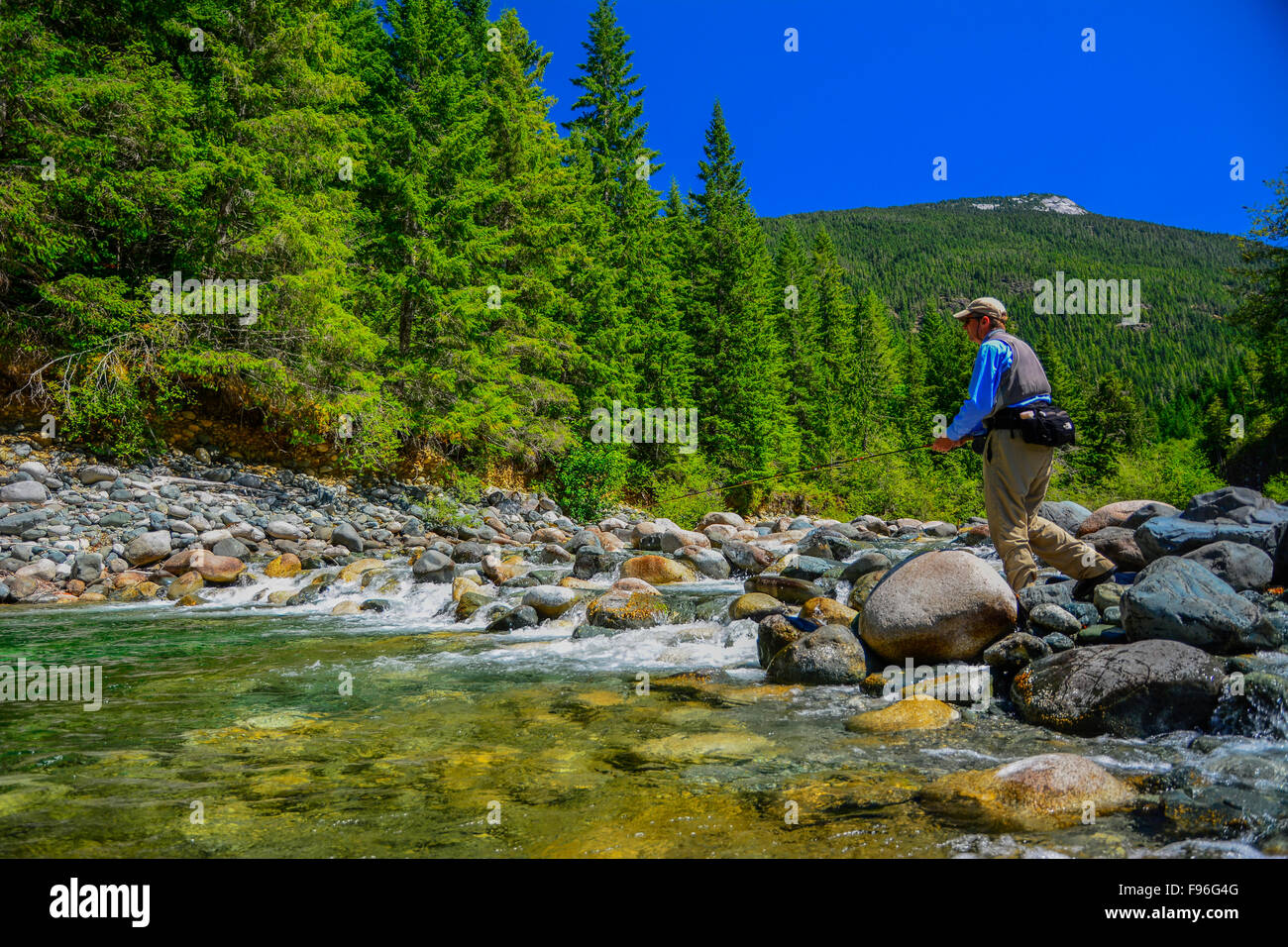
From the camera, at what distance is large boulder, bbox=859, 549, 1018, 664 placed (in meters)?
5.87

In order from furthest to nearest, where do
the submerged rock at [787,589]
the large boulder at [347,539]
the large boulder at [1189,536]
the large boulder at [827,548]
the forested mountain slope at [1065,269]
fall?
the forested mountain slope at [1065,269]
the large boulder at [827,548]
the large boulder at [347,539]
the submerged rock at [787,589]
the large boulder at [1189,536]

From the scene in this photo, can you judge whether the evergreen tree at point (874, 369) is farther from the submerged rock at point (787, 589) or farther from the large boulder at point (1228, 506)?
the submerged rock at point (787, 589)

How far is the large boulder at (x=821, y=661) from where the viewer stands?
19.8 ft

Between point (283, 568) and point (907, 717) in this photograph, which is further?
point (283, 568)

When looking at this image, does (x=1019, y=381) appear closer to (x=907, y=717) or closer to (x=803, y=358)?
(x=907, y=717)

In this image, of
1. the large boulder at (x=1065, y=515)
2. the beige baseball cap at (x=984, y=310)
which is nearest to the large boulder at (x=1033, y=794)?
the beige baseball cap at (x=984, y=310)

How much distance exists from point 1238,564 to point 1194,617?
6.15 ft

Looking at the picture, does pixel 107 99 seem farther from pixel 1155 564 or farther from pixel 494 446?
pixel 1155 564

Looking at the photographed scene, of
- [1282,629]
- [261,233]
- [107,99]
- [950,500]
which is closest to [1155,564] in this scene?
[1282,629]

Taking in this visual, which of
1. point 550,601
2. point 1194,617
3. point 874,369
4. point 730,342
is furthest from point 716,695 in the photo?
point 874,369

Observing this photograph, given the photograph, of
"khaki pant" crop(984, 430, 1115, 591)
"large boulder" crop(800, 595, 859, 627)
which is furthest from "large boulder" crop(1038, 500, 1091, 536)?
"large boulder" crop(800, 595, 859, 627)

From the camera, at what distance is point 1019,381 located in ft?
19.2

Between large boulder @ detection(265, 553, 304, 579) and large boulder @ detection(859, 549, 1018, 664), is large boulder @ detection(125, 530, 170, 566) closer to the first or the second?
large boulder @ detection(265, 553, 304, 579)

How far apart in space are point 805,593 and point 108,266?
15.0m
